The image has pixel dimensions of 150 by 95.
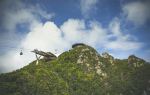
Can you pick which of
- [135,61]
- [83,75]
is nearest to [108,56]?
[135,61]

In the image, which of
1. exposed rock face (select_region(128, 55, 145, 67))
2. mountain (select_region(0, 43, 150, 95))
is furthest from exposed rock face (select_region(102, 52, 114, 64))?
exposed rock face (select_region(128, 55, 145, 67))

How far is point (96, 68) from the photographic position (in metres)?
108

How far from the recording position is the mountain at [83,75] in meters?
83.0

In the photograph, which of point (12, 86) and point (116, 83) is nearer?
point (12, 86)

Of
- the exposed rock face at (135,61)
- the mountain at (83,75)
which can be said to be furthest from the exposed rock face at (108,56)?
the exposed rock face at (135,61)

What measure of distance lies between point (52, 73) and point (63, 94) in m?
13.6

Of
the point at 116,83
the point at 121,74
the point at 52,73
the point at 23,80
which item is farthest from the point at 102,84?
the point at 23,80

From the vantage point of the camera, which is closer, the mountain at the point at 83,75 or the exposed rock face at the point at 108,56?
the mountain at the point at 83,75

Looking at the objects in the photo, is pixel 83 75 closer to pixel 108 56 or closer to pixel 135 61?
pixel 108 56

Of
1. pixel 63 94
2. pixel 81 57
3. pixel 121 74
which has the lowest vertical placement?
pixel 63 94

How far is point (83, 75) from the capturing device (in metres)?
102

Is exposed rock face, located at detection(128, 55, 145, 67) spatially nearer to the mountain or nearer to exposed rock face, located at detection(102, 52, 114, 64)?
the mountain

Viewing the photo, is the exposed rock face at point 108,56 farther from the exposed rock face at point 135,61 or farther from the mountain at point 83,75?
the exposed rock face at point 135,61

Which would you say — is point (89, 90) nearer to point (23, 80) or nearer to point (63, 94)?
point (63, 94)
